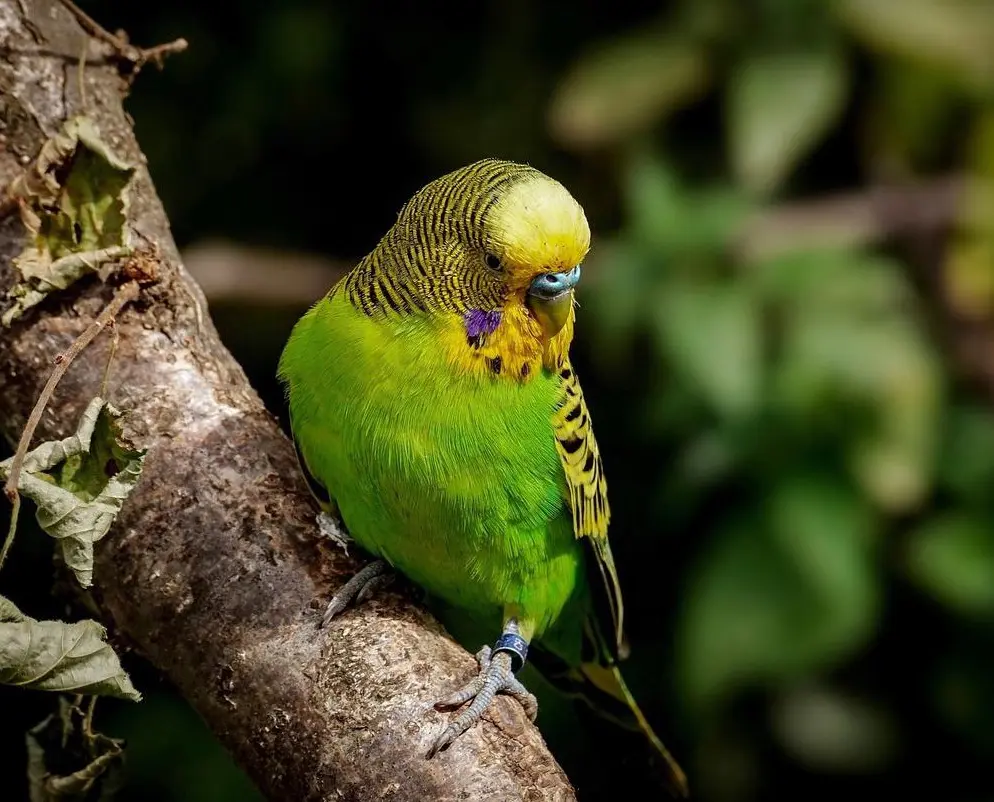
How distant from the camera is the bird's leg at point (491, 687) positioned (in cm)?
178

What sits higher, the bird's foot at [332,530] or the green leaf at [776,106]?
the green leaf at [776,106]

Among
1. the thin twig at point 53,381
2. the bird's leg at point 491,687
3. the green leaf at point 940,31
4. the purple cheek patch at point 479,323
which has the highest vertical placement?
the green leaf at point 940,31

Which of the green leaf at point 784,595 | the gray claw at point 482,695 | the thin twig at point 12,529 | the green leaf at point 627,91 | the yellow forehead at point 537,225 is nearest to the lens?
the thin twig at point 12,529

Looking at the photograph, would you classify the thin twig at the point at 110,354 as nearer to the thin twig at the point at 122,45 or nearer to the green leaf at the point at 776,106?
the thin twig at the point at 122,45

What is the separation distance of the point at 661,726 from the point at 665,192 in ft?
6.18

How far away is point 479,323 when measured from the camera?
7.12 ft

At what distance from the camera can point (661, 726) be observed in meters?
4.46

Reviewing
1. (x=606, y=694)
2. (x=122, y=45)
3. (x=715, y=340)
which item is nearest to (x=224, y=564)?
(x=122, y=45)

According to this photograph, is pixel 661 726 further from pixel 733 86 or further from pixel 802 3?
pixel 802 3

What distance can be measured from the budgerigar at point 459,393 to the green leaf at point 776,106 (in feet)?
6.42

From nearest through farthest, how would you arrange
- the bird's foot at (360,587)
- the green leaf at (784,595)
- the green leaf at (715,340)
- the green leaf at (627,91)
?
1. the bird's foot at (360,587)
2. the green leaf at (715,340)
3. the green leaf at (784,595)
4. the green leaf at (627,91)

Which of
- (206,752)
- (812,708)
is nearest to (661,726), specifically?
(812,708)

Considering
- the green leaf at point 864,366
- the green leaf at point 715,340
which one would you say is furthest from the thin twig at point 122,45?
the green leaf at point 864,366

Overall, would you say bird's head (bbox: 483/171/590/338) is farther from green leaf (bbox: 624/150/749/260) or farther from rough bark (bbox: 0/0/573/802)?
green leaf (bbox: 624/150/749/260)
